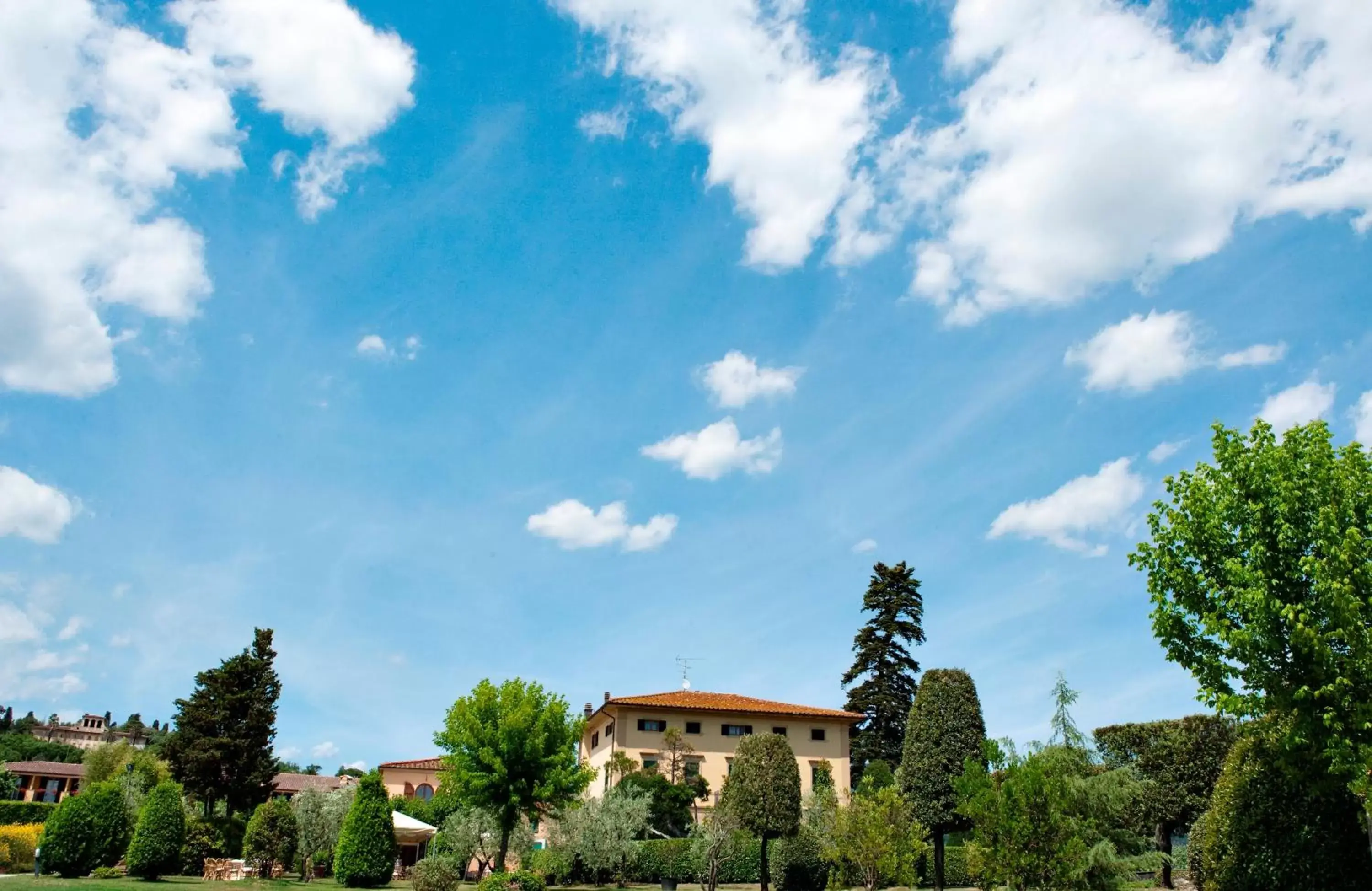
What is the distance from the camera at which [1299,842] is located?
1304cm

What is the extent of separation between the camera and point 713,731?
50.5 metres

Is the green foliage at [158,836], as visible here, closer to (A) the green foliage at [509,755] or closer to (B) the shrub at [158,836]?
(B) the shrub at [158,836]

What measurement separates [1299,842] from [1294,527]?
456 cm

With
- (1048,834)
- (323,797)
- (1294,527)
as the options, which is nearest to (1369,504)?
(1294,527)

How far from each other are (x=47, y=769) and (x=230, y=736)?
62962 mm

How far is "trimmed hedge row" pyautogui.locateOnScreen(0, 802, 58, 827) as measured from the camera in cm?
4453

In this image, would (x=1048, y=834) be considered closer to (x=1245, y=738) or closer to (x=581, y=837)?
(x=1245, y=738)

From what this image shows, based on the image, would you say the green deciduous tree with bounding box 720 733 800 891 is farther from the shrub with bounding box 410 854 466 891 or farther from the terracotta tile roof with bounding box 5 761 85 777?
the terracotta tile roof with bounding box 5 761 85 777

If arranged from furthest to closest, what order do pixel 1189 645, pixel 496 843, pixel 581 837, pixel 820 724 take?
pixel 820 724
pixel 496 843
pixel 581 837
pixel 1189 645

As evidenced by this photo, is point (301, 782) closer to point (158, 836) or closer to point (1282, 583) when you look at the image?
point (158, 836)

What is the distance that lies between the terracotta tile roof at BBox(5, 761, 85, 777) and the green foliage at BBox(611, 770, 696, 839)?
67733 mm

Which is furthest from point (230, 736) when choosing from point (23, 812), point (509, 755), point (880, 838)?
point (880, 838)

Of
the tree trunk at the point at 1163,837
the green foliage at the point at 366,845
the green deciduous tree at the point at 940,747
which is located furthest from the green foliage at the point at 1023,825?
the green foliage at the point at 366,845

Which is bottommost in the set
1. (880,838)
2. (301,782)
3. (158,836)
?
(158,836)
